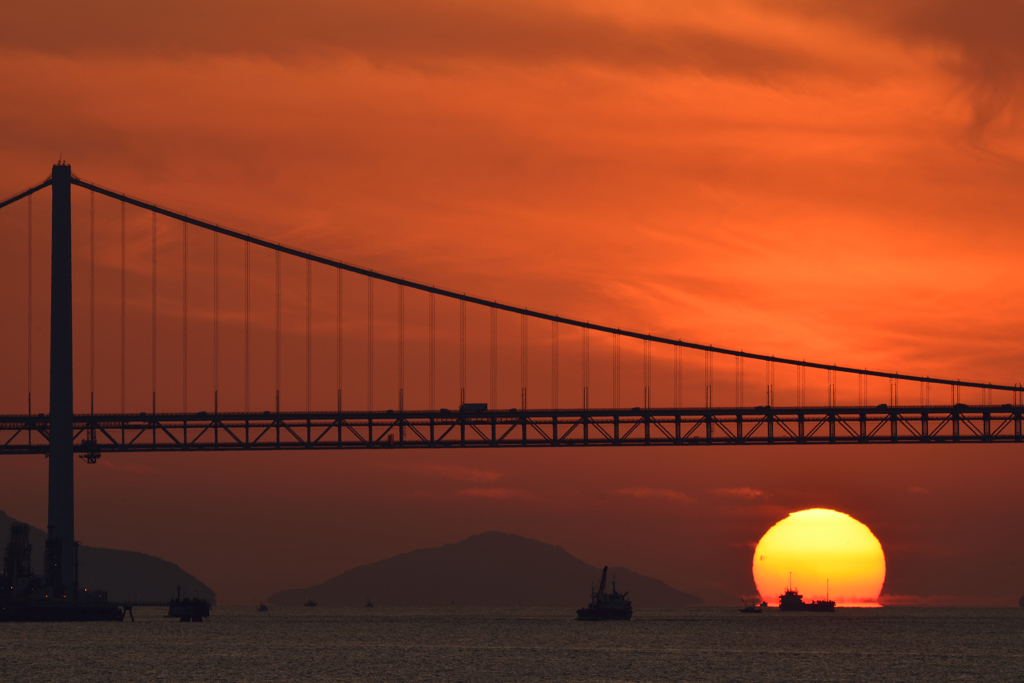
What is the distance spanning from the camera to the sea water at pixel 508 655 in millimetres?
73250

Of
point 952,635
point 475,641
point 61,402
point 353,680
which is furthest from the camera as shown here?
point 952,635

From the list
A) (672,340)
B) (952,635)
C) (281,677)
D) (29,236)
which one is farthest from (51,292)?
(952,635)

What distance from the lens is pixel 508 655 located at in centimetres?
9025

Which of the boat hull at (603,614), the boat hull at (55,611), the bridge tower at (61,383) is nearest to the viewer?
the bridge tower at (61,383)

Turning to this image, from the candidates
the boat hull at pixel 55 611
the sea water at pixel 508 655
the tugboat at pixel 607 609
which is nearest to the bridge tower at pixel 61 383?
the sea water at pixel 508 655

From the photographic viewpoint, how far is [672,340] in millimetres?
90812

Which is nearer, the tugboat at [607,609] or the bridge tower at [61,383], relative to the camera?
the bridge tower at [61,383]

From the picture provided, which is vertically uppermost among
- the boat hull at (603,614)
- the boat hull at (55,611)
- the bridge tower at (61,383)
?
the bridge tower at (61,383)

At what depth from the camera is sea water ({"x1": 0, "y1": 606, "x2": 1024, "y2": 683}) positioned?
73.2 m

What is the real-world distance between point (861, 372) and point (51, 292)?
162ft

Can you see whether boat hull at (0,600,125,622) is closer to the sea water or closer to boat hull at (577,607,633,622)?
the sea water

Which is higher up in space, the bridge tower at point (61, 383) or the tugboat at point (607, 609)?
the bridge tower at point (61, 383)

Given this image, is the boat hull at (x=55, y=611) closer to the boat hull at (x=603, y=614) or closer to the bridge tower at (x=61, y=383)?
the bridge tower at (x=61, y=383)

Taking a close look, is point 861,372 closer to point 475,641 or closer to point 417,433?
point 417,433
